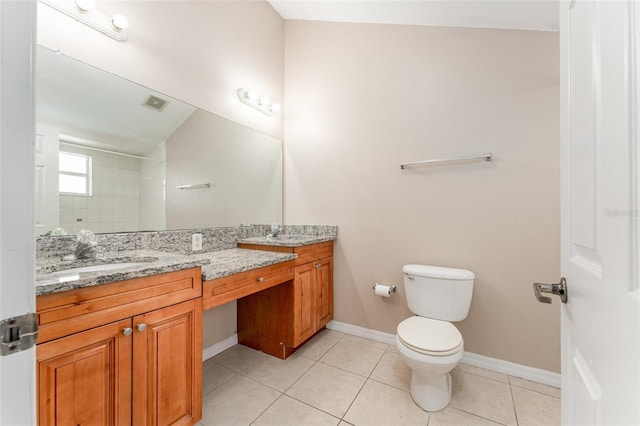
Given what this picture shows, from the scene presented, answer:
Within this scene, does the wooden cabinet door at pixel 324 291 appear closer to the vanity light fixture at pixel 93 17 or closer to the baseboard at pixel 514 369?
the baseboard at pixel 514 369

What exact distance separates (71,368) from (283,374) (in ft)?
3.94

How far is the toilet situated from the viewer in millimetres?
1330

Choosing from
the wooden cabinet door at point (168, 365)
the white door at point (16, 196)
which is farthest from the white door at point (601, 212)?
the wooden cabinet door at point (168, 365)

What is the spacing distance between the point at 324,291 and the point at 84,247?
5.32 feet

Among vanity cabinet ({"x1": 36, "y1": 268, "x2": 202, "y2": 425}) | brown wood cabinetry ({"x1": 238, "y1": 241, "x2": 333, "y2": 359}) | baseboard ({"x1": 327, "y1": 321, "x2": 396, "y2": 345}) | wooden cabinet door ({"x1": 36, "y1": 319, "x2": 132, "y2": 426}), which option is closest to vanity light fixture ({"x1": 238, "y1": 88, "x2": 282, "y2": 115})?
brown wood cabinetry ({"x1": 238, "y1": 241, "x2": 333, "y2": 359})

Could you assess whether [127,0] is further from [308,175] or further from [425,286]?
[425,286]

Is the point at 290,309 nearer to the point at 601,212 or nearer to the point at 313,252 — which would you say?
the point at 313,252

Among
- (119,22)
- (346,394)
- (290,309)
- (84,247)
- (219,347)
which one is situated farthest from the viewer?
(219,347)

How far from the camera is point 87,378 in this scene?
2.83 feet

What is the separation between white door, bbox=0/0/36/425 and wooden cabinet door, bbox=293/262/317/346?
152 cm

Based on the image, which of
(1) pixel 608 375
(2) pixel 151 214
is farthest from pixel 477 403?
(2) pixel 151 214

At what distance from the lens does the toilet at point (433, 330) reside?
133cm

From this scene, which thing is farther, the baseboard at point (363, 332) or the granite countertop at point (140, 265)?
the baseboard at point (363, 332)

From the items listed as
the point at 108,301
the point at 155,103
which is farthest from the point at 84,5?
the point at 108,301
